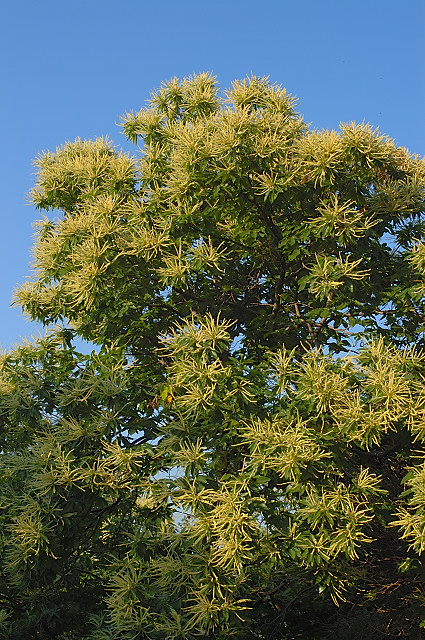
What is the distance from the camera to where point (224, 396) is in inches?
175

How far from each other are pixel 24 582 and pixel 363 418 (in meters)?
2.37

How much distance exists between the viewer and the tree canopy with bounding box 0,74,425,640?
4320 mm

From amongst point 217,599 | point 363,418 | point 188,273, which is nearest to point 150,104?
point 188,273

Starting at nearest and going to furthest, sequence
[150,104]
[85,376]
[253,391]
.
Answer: [253,391] → [85,376] → [150,104]

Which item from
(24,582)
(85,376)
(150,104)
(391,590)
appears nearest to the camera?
(24,582)

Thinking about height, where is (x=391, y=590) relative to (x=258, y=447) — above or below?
below

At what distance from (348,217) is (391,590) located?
2963mm

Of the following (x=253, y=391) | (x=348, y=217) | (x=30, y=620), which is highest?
(x=348, y=217)

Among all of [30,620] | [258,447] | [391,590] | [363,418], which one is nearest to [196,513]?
[258,447]

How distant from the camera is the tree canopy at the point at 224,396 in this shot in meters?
4.32

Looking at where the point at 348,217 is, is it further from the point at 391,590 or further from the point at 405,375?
the point at 391,590

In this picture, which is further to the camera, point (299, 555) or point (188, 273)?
point (188, 273)

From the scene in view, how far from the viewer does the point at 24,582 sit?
482 cm

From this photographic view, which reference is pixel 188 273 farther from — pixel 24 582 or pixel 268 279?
pixel 24 582
